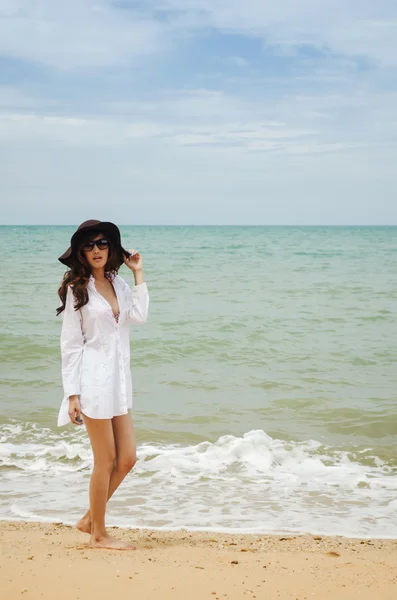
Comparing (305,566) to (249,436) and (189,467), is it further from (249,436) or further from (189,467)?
(249,436)

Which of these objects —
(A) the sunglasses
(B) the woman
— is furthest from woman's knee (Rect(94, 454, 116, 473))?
(A) the sunglasses

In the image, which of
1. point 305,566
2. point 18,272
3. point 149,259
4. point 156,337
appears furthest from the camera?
point 149,259

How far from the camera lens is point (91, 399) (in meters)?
3.86

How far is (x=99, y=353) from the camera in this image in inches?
154

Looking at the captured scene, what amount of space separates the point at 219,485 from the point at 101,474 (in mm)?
2052

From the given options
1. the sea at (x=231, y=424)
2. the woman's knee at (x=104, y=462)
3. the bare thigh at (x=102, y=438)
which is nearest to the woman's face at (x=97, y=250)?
the bare thigh at (x=102, y=438)

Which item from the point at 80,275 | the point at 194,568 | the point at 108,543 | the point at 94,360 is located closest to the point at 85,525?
the point at 108,543

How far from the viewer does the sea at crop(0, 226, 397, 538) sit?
522 centimetres

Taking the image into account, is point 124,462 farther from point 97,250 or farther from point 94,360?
point 97,250

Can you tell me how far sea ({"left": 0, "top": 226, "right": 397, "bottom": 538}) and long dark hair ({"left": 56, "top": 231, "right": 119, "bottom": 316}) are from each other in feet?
6.18

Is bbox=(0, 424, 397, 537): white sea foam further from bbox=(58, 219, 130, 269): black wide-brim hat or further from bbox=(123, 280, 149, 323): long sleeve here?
bbox=(58, 219, 130, 269): black wide-brim hat

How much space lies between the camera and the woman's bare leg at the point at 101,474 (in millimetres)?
3918

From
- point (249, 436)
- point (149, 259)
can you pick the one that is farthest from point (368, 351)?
point (149, 259)

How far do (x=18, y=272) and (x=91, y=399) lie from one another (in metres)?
22.9
